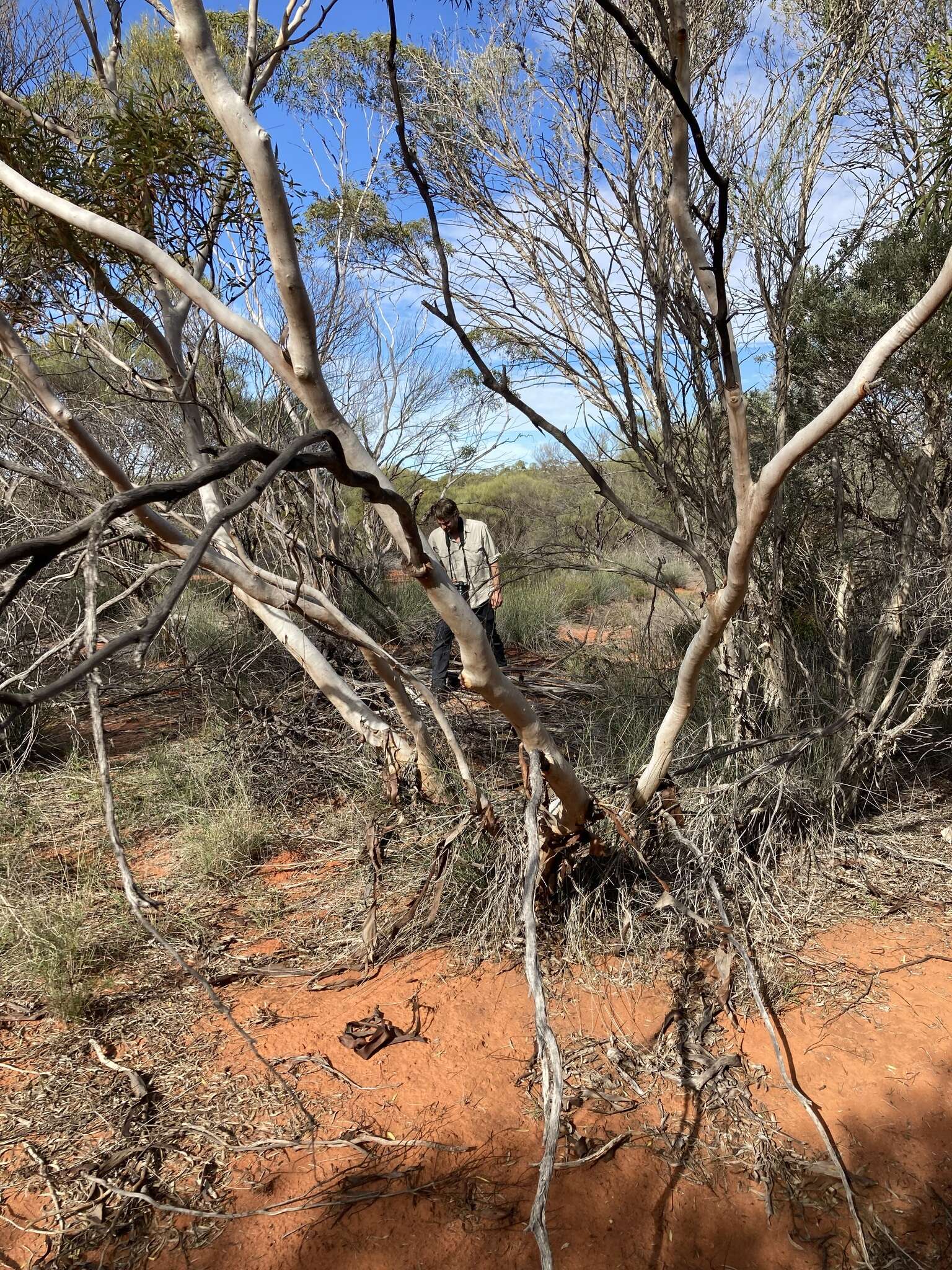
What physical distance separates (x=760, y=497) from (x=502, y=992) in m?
2.00

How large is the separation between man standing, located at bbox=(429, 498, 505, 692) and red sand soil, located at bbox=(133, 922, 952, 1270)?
284 cm

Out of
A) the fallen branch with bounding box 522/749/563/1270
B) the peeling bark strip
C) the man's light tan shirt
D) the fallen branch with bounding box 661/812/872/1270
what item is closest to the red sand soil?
the fallen branch with bounding box 661/812/872/1270

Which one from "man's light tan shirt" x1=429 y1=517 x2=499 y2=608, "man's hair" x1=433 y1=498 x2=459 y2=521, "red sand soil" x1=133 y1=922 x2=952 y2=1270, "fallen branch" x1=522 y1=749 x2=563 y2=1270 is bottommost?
"red sand soil" x1=133 y1=922 x2=952 y2=1270

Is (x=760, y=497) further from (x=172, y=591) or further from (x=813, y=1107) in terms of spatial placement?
(x=813, y=1107)

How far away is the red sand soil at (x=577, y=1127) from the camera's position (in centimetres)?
213

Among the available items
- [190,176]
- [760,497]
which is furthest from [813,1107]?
[190,176]

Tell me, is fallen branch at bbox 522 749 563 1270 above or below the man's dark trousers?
below

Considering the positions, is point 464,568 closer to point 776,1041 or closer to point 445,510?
point 445,510

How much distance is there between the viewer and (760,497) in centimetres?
218

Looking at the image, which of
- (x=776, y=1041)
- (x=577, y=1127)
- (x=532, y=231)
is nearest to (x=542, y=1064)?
(x=577, y=1127)

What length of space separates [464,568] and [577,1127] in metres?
3.98

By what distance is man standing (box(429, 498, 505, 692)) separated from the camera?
579cm

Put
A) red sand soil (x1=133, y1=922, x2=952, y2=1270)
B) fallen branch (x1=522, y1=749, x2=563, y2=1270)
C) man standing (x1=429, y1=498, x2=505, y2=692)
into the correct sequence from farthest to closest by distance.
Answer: man standing (x1=429, y1=498, x2=505, y2=692) → red sand soil (x1=133, y1=922, x2=952, y2=1270) → fallen branch (x1=522, y1=749, x2=563, y2=1270)

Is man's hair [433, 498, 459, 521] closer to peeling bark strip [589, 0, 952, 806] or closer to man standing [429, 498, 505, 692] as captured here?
man standing [429, 498, 505, 692]
